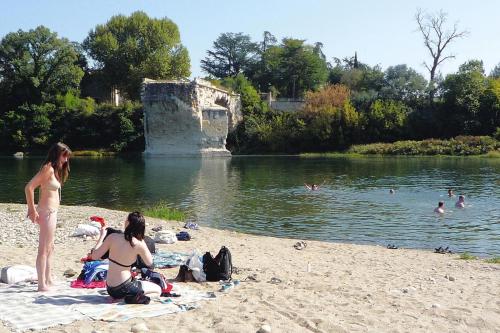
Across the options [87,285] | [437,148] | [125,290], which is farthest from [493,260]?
[437,148]

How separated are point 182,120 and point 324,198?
134 feet

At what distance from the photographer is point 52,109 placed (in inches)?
2945

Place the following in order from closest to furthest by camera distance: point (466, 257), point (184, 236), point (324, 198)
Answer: point (466, 257) → point (184, 236) → point (324, 198)

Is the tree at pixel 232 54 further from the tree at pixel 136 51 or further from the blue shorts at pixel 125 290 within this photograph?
the blue shorts at pixel 125 290

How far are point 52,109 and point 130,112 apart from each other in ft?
36.5

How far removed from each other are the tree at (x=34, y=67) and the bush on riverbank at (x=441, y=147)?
42.6 metres

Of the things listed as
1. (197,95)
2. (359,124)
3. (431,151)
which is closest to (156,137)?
(197,95)

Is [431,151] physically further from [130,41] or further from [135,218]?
[135,218]

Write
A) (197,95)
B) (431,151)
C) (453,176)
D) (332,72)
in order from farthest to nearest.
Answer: (332,72), (197,95), (431,151), (453,176)

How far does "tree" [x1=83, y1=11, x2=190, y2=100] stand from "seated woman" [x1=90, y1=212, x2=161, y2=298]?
70697 millimetres

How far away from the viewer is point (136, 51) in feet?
255

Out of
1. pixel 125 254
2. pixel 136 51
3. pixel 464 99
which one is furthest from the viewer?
pixel 136 51

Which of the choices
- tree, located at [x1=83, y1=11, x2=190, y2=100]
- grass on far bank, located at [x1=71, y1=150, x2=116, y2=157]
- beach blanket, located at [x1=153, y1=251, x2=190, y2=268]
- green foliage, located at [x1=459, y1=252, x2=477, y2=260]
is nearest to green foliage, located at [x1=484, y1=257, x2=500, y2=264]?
green foliage, located at [x1=459, y1=252, x2=477, y2=260]

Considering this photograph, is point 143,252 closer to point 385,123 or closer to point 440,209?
point 440,209
